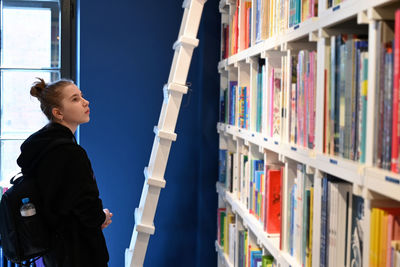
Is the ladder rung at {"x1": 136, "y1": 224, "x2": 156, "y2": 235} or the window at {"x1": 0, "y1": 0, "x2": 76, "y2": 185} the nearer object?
the ladder rung at {"x1": 136, "y1": 224, "x2": 156, "y2": 235}

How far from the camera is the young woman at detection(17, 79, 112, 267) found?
2.03 m

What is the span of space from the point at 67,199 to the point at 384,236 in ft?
4.24

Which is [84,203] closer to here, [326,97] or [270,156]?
[270,156]

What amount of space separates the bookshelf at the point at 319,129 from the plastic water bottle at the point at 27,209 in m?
0.93

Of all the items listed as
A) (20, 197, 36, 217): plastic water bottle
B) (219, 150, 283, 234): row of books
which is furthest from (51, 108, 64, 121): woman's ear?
(219, 150, 283, 234): row of books

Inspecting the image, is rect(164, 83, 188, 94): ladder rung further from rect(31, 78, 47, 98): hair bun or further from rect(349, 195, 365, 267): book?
rect(349, 195, 365, 267): book

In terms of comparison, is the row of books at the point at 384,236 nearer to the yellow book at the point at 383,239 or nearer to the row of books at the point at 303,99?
the yellow book at the point at 383,239

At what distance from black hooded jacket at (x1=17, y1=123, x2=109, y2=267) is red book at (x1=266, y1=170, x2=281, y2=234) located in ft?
2.26

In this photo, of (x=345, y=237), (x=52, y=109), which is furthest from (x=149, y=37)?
(x=345, y=237)

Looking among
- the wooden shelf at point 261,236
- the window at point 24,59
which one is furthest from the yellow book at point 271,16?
the window at point 24,59

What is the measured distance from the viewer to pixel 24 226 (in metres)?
2.03

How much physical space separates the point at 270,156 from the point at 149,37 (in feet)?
5.11

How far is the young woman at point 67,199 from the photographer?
2.03 meters

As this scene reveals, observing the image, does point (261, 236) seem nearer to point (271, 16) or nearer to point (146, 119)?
point (271, 16)
